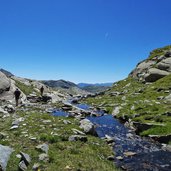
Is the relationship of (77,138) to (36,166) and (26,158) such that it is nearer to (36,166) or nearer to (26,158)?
(26,158)

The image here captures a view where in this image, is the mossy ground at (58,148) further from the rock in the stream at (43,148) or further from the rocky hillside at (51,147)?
the rock in the stream at (43,148)

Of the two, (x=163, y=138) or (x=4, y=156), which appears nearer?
(x=4, y=156)

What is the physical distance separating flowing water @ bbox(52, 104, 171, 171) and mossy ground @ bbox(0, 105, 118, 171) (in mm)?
1120

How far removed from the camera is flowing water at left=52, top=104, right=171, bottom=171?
18.1 meters

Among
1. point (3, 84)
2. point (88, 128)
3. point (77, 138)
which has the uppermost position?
point (3, 84)

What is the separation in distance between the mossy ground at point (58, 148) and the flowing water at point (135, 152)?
1120 millimetres

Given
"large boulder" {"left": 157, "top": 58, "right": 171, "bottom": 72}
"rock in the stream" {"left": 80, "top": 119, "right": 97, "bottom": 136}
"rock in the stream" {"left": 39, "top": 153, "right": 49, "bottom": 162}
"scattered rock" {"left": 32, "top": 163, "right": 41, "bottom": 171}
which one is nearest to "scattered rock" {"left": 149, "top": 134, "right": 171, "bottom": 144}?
"rock in the stream" {"left": 80, "top": 119, "right": 97, "bottom": 136}

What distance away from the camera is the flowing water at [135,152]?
59.5 ft

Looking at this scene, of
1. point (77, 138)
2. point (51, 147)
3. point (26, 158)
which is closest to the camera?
point (26, 158)

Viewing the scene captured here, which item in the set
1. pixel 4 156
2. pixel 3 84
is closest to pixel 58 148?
pixel 4 156

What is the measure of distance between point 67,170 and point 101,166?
2.41m

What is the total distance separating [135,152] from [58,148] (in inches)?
245

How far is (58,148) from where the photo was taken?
19641mm

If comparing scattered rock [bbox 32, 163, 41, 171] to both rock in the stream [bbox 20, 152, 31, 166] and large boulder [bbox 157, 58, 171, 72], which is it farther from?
large boulder [bbox 157, 58, 171, 72]
